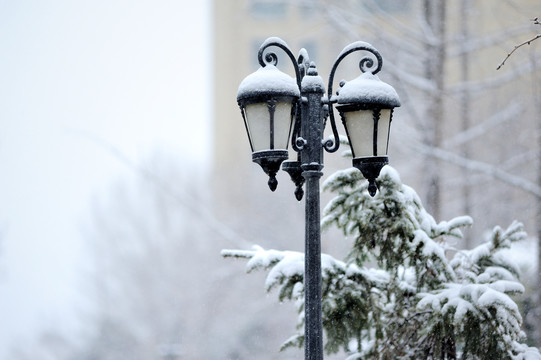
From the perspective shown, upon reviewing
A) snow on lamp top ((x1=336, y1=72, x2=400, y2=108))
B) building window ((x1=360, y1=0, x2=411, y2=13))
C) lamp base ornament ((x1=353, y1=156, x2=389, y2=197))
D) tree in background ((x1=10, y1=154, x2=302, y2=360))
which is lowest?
tree in background ((x1=10, y1=154, x2=302, y2=360))

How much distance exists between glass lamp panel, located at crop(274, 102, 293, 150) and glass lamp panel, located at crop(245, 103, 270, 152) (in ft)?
0.16

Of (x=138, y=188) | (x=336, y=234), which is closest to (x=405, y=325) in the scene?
(x=336, y=234)

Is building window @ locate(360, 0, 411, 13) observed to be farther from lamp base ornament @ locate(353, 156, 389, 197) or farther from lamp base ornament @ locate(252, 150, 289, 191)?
lamp base ornament @ locate(252, 150, 289, 191)

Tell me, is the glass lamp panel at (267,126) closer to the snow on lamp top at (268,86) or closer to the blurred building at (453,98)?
the snow on lamp top at (268,86)

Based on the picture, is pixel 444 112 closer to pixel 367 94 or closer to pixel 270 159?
pixel 367 94

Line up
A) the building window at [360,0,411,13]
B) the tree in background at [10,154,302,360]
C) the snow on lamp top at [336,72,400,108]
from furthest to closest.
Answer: the tree in background at [10,154,302,360]
the building window at [360,0,411,13]
the snow on lamp top at [336,72,400,108]

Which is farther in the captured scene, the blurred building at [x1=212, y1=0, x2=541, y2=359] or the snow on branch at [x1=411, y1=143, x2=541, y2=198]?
the blurred building at [x1=212, y1=0, x2=541, y2=359]

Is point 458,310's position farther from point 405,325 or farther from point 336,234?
point 336,234

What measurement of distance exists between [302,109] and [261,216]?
65.4ft

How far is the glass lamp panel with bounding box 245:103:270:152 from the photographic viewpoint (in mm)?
Answer: 4547

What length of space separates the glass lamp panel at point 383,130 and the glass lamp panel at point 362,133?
0.16 ft

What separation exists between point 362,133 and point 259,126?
2.09ft

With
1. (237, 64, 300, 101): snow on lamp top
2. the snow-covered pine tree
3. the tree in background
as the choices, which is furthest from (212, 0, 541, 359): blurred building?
(237, 64, 300, 101): snow on lamp top

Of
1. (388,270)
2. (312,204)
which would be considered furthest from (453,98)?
(312,204)
